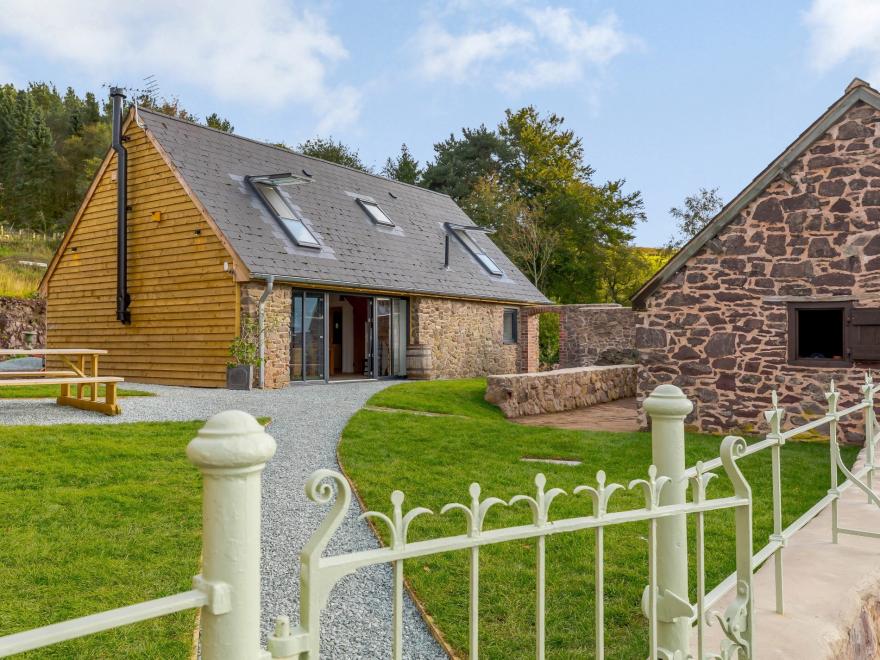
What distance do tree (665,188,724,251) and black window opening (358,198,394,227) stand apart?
76.5ft

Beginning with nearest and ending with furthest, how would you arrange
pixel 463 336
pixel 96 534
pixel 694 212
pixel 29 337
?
1. pixel 96 534
2. pixel 463 336
3. pixel 29 337
4. pixel 694 212

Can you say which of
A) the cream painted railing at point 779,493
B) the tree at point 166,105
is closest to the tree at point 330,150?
the tree at point 166,105

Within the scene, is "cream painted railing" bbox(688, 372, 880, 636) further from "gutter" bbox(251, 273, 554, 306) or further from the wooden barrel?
the wooden barrel

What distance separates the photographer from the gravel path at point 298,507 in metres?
3.85

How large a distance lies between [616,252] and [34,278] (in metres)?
28.8

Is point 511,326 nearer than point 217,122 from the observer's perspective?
Yes

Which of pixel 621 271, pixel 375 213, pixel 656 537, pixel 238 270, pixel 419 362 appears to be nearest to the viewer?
pixel 656 537

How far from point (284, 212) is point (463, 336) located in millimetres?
6979

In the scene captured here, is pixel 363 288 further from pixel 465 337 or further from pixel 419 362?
pixel 465 337

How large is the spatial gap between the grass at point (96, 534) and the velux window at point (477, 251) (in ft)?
55.5

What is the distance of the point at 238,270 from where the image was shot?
50.2 ft

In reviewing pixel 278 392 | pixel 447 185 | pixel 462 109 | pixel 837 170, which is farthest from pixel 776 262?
pixel 462 109

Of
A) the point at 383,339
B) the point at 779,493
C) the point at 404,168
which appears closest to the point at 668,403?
the point at 779,493

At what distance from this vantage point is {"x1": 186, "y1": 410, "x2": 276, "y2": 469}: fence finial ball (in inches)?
53.3
